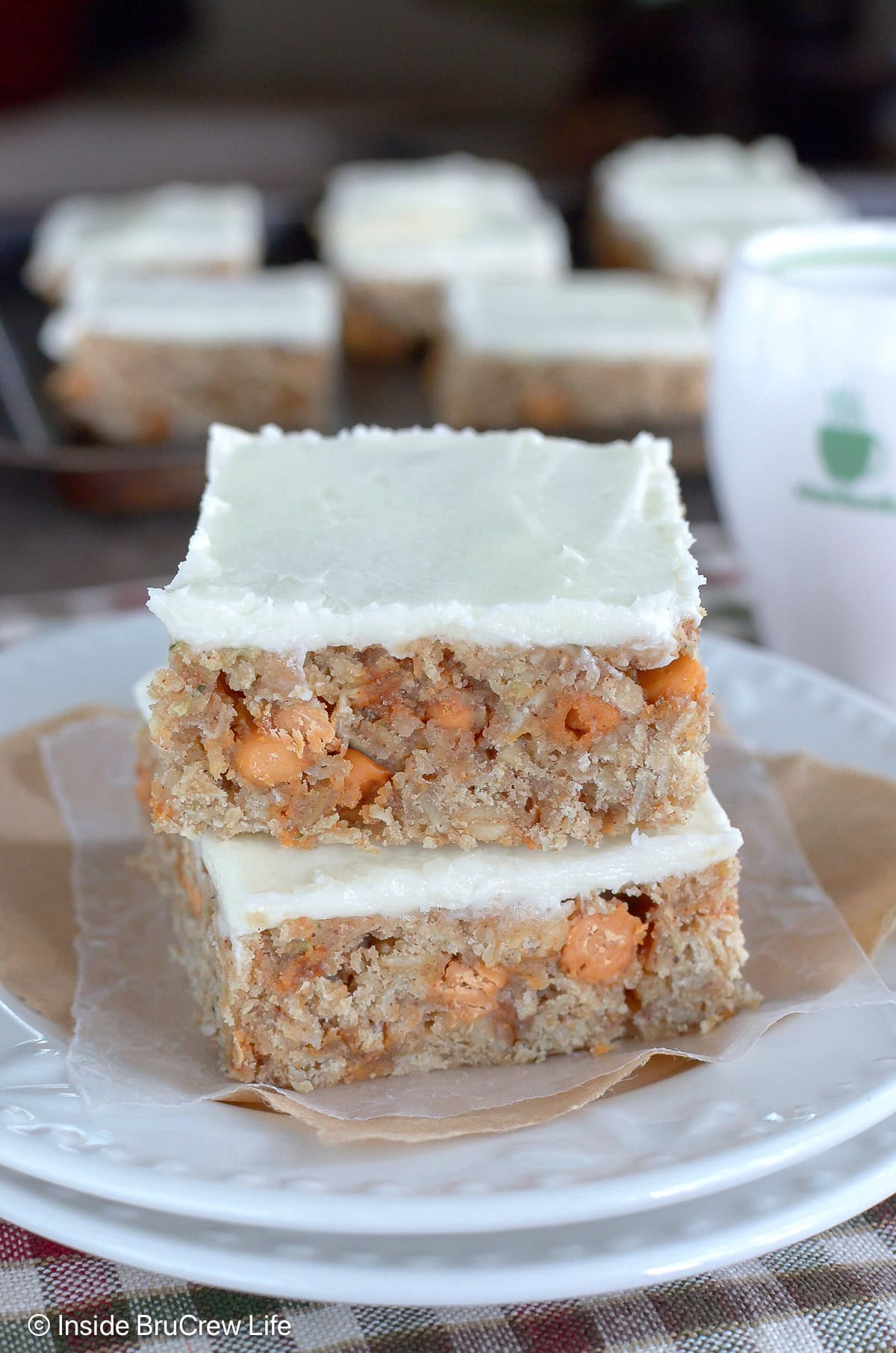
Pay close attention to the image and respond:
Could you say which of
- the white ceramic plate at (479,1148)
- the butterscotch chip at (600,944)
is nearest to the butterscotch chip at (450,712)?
the butterscotch chip at (600,944)

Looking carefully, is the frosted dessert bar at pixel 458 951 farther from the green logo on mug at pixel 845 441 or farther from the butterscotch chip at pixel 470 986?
the green logo on mug at pixel 845 441

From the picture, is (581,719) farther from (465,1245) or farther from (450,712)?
(465,1245)

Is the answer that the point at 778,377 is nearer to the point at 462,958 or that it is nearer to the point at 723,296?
the point at 723,296

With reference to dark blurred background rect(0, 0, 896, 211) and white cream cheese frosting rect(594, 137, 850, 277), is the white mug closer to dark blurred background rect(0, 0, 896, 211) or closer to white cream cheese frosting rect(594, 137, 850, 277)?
white cream cheese frosting rect(594, 137, 850, 277)

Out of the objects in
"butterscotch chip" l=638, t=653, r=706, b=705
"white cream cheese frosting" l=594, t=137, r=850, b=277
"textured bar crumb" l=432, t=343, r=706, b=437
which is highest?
"butterscotch chip" l=638, t=653, r=706, b=705

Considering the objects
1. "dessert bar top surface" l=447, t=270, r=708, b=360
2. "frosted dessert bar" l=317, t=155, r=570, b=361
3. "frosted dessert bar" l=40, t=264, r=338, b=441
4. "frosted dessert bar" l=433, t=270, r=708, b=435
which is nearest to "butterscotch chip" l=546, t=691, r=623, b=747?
"frosted dessert bar" l=433, t=270, r=708, b=435
